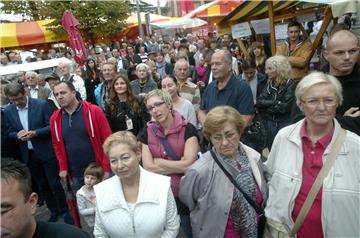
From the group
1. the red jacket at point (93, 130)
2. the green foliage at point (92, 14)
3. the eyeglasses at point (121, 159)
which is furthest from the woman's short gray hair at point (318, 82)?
the green foliage at point (92, 14)

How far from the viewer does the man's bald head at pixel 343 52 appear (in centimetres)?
257

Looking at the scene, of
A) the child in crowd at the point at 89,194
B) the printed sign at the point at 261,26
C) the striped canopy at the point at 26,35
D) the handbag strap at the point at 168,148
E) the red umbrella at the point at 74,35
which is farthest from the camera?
the striped canopy at the point at 26,35

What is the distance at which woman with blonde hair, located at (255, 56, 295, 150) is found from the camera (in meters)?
4.05

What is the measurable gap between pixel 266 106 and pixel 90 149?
2.09 m

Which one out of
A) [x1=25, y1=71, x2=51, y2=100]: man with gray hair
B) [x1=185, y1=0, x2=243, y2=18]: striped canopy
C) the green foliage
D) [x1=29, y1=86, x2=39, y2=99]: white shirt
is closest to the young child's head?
[x1=25, y1=71, x2=51, y2=100]: man with gray hair

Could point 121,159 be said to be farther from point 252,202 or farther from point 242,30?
point 242,30

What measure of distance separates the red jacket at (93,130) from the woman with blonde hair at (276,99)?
1.87m

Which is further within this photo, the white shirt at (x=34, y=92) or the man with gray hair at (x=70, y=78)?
the man with gray hair at (x=70, y=78)

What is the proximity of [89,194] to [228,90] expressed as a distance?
1837mm

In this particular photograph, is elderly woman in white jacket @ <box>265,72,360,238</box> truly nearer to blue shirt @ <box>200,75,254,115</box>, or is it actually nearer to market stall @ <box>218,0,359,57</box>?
blue shirt @ <box>200,75,254,115</box>

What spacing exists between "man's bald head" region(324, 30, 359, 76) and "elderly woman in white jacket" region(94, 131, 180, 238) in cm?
152

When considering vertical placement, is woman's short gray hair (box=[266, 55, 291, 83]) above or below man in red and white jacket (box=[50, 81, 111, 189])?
above

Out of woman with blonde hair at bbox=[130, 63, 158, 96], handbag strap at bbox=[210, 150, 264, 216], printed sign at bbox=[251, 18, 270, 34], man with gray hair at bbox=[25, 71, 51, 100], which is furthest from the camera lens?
printed sign at bbox=[251, 18, 270, 34]

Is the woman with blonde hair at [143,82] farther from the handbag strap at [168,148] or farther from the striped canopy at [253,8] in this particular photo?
the striped canopy at [253,8]
